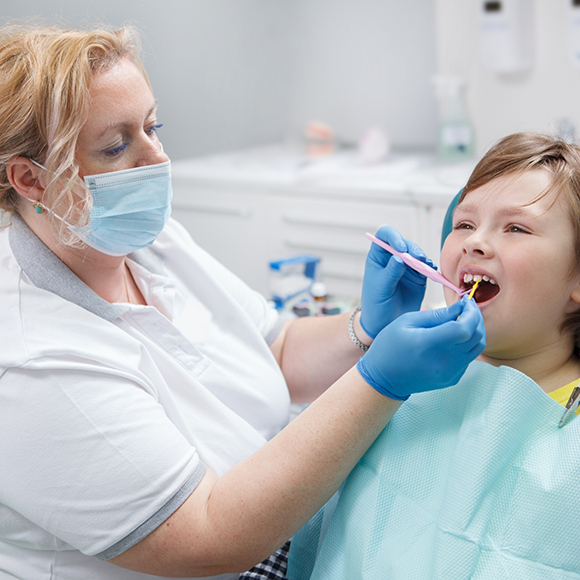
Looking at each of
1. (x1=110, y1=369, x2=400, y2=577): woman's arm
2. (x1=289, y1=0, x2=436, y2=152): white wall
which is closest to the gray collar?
(x1=110, y1=369, x2=400, y2=577): woman's arm

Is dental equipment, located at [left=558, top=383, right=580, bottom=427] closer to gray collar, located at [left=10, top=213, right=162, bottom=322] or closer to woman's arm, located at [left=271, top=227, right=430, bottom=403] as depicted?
woman's arm, located at [left=271, top=227, right=430, bottom=403]

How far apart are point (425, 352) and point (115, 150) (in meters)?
0.59

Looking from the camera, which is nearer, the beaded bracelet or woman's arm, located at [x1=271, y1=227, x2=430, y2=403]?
woman's arm, located at [x1=271, y1=227, x2=430, y2=403]

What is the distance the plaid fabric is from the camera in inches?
41.2

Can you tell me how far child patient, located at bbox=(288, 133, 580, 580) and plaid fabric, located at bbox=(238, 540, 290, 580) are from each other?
0.02 metres

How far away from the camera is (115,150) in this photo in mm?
1016

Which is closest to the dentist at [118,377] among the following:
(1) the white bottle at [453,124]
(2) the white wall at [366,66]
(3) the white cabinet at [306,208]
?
(3) the white cabinet at [306,208]

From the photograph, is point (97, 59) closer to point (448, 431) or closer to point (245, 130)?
point (448, 431)

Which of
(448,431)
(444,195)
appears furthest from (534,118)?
(448,431)

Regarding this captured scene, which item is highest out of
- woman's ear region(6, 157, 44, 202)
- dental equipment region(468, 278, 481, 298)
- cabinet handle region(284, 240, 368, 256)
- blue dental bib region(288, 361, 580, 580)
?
woman's ear region(6, 157, 44, 202)

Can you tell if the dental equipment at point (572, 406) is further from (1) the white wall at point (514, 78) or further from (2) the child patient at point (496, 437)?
(1) the white wall at point (514, 78)

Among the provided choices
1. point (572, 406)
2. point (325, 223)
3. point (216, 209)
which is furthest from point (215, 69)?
point (572, 406)

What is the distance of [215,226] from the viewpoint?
2963mm

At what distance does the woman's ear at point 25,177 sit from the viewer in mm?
968
